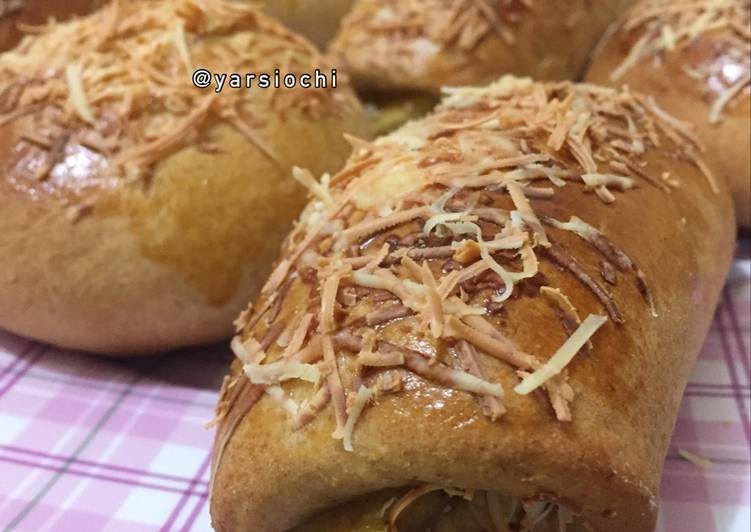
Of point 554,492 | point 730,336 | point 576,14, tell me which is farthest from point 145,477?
point 576,14

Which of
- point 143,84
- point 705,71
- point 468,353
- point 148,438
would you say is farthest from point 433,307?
point 705,71

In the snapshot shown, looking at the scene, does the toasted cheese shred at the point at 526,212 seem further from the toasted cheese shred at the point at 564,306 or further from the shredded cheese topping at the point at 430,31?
the shredded cheese topping at the point at 430,31

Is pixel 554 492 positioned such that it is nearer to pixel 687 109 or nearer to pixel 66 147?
pixel 66 147

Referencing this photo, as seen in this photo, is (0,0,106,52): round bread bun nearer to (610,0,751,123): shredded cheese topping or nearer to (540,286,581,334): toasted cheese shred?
(610,0,751,123): shredded cheese topping

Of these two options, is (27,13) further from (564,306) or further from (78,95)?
(564,306)

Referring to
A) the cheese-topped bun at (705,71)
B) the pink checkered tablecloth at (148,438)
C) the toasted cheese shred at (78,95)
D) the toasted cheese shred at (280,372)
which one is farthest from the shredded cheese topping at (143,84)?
the cheese-topped bun at (705,71)

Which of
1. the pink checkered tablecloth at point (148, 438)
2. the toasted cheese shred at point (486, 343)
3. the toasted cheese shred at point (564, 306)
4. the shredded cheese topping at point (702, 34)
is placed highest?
the shredded cheese topping at point (702, 34)

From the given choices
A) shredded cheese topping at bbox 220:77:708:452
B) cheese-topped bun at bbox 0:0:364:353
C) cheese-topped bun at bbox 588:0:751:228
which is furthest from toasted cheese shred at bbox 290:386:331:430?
cheese-topped bun at bbox 588:0:751:228

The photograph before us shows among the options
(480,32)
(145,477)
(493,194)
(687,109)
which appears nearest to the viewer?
(493,194)
